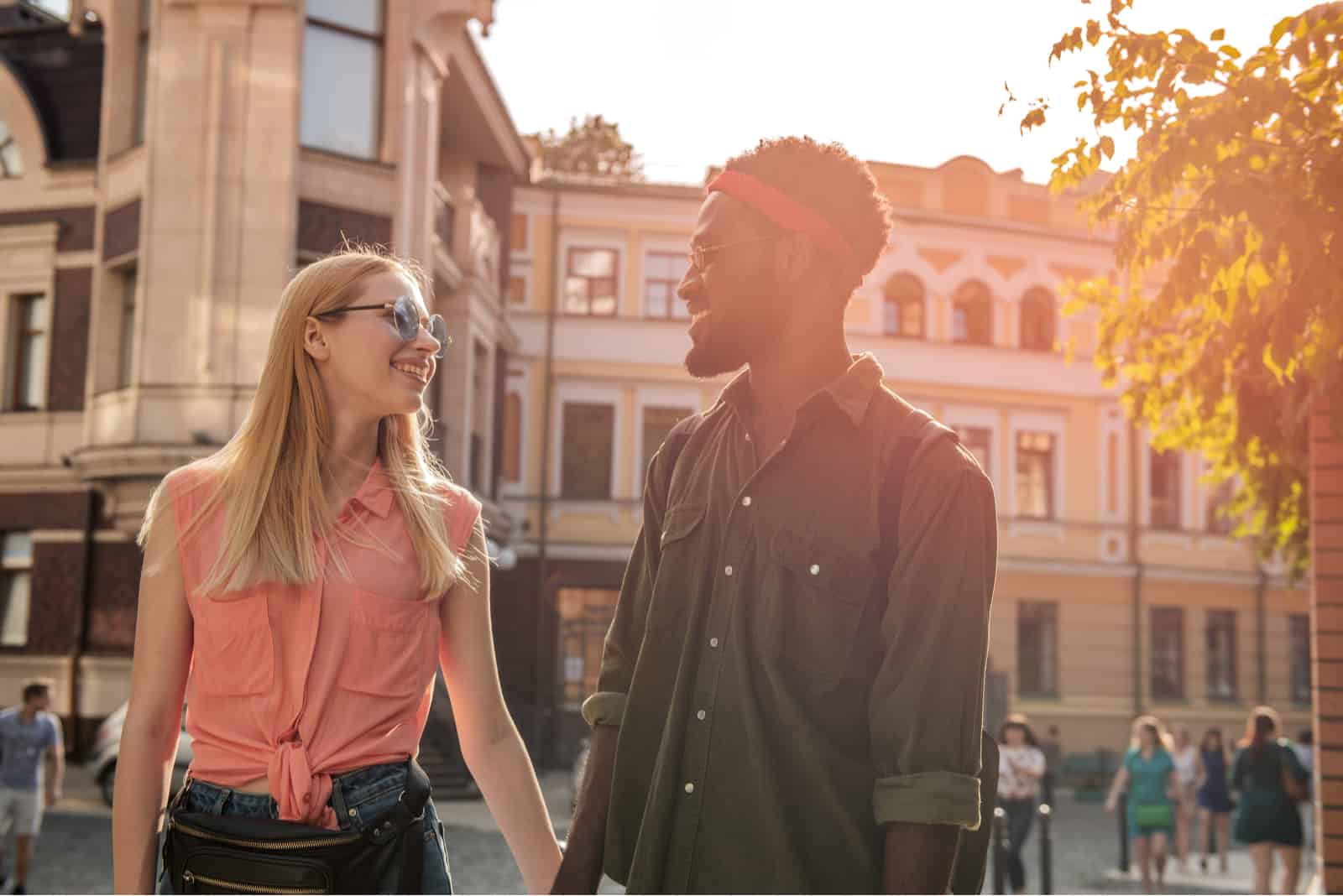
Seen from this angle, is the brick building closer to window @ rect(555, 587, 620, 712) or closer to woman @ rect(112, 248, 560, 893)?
window @ rect(555, 587, 620, 712)

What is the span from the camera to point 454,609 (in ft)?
12.0

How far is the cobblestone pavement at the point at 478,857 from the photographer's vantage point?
13930 millimetres

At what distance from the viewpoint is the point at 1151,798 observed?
1616cm

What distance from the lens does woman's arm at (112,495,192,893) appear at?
10.7 feet

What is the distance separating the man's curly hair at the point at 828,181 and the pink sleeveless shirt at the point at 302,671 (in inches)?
46.2

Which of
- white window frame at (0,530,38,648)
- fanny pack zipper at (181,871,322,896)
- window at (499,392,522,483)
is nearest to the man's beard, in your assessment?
fanny pack zipper at (181,871,322,896)

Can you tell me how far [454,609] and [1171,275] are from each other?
4.45 m

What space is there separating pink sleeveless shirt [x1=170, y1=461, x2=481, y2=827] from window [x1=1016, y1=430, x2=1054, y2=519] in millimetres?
34822

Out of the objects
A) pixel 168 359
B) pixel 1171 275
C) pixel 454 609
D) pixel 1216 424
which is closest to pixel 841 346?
pixel 454 609

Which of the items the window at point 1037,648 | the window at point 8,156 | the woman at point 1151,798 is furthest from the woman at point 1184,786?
the window at point 8,156

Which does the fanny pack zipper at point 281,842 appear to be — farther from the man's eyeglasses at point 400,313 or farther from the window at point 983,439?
the window at point 983,439

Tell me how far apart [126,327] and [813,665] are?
23.2 m

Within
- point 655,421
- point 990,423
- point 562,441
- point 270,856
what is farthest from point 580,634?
point 270,856

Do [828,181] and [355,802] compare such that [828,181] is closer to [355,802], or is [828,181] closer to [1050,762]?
[355,802]
